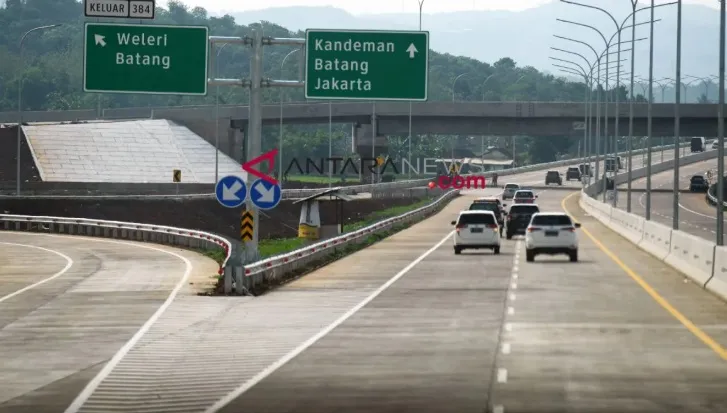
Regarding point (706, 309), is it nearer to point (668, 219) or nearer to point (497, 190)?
point (668, 219)

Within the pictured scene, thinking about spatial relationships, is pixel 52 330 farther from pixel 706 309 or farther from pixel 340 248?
pixel 340 248

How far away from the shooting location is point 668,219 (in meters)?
94.8

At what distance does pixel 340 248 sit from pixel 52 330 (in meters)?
30.0

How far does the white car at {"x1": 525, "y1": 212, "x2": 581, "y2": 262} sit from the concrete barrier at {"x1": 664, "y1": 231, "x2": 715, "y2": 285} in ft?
10.7

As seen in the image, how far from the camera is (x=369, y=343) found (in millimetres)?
24188

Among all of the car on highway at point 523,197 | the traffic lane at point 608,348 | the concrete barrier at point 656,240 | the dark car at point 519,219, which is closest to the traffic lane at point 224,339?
the traffic lane at point 608,348

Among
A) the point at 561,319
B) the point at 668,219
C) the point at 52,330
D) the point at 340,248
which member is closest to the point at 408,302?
the point at 561,319

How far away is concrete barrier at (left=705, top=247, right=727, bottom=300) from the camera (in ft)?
112

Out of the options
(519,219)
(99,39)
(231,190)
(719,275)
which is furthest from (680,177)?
(231,190)

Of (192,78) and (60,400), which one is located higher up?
(192,78)

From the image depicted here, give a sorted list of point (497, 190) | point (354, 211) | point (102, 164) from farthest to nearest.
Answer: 1. point (497, 190)
2. point (102, 164)
3. point (354, 211)

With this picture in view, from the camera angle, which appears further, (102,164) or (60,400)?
(102,164)

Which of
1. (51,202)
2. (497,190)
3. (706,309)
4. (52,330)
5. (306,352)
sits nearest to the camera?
(306,352)

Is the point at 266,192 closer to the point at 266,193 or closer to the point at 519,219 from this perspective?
the point at 266,193
